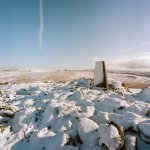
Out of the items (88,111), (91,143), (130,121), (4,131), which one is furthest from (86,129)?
(4,131)

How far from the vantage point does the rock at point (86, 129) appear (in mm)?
7545

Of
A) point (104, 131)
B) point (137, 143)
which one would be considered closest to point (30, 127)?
point (104, 131)

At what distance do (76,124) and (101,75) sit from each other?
7.35m

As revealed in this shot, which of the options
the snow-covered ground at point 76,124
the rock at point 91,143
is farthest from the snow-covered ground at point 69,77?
the rock at point 91,143

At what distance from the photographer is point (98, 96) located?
12.1 m

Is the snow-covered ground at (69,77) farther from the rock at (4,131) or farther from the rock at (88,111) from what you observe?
the rock at (4,131)

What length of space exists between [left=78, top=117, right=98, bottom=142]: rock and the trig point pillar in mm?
7459

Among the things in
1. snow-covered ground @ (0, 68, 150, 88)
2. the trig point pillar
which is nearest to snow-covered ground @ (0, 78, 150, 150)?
the trig point pillar

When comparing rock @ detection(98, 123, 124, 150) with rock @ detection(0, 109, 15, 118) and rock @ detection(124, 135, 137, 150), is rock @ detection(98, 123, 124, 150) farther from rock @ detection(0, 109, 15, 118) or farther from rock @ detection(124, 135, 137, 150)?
rock @ detection(0, 109, 15, 118)

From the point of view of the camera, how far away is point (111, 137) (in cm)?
643

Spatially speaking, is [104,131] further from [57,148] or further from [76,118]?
[76,118]

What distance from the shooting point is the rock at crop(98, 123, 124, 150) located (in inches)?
249

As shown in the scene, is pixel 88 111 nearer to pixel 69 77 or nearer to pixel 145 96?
pixel 145 96

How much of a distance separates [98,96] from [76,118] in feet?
11.4
